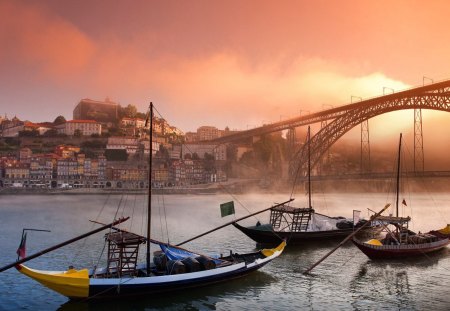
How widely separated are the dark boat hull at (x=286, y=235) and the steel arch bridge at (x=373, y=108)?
25153 mm

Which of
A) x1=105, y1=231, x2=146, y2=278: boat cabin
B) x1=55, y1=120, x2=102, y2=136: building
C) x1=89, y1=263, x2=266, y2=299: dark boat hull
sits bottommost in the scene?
x1=89, y1=263, x2=266, y2=299: dark boat hull

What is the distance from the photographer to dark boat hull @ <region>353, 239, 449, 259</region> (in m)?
19.1

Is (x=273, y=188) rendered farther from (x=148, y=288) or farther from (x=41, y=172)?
(x=148, y=288)

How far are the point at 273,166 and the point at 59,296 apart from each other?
101877 mm

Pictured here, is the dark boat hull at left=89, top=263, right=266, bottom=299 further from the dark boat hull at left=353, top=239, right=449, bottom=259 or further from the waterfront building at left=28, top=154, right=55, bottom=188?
the waterfront building at left=28, top=154, right=55, bottom=188

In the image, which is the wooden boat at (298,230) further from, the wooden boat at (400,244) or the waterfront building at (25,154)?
the waterfront building at (25,154)

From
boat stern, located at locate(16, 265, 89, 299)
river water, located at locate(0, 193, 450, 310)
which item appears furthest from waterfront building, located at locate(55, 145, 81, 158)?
boat stern, located at locate(16, 265, 89, 299)

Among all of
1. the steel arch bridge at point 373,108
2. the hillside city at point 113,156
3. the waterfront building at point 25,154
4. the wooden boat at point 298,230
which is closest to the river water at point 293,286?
the wooden boat at point 298,230

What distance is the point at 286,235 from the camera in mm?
22656

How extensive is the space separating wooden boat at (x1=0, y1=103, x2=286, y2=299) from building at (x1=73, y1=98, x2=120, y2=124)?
4993 inches

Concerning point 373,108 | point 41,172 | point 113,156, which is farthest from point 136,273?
point 113,156

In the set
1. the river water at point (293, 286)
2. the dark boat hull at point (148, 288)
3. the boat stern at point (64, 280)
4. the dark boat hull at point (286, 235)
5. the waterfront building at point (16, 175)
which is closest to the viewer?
the boat stern at point (64, 280)

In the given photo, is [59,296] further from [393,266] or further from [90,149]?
[90,149]

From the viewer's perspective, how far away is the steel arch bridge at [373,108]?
46281mm
